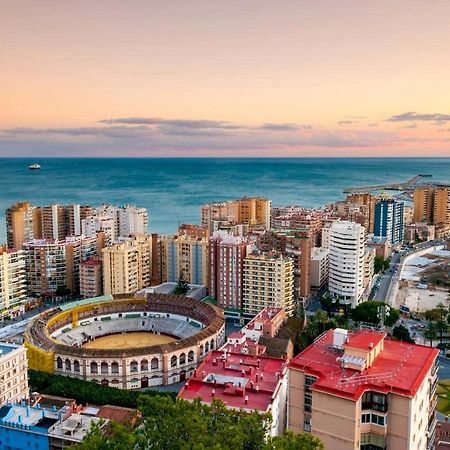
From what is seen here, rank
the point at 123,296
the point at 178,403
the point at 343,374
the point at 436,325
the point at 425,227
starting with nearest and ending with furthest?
1. the point at 178,403
2. the point at 343,374
3. the point at 436,325
4. the point at 123,296
5. the point at 425,227

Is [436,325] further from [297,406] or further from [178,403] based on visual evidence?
[178,403]

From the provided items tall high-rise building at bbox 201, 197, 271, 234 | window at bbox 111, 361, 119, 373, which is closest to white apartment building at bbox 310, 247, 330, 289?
tall high-rise building at bbox 201, 197, 271, 234

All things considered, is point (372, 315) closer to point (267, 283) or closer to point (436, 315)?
point (436, 315)

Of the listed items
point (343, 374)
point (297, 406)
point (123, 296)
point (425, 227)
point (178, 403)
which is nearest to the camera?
point (178, 403)

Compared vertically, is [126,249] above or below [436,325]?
above

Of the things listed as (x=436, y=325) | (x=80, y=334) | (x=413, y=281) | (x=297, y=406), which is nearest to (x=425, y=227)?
(x=413, y=281)

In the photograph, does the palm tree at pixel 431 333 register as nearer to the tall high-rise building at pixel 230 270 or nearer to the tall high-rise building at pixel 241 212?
the tall high-rise building at pixel 230 270

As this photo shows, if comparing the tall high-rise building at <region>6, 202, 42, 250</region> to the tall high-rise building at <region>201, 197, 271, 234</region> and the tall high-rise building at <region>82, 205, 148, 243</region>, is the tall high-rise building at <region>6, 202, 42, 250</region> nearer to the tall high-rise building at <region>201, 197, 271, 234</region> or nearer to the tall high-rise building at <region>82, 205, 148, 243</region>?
the tall high-rise building at <region>82, 205, 148, 243</region>

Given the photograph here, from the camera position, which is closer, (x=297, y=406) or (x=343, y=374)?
(x=343, y=374)
